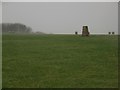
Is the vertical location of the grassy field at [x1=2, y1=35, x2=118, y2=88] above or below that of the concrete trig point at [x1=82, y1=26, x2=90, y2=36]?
below

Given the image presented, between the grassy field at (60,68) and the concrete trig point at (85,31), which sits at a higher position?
→ the concrete trig point at (85,31)

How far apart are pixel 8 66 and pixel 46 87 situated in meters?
3.17

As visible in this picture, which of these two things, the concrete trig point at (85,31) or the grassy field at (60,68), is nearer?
the grassy field at (60,68)

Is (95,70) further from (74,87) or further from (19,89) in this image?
(19,89)

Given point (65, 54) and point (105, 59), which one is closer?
point (105, 59)

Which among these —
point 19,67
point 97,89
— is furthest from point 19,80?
point 97,89

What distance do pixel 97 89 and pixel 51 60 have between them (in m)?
4.25

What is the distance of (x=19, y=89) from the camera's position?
26.7 ft

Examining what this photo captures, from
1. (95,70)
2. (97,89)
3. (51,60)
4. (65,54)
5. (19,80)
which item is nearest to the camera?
(97,89)

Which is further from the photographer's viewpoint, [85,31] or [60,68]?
[85,31]

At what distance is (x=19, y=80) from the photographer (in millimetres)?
9078

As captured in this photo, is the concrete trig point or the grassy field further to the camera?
the concrete trig point

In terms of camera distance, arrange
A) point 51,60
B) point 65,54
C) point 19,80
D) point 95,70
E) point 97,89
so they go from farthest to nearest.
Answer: point 65,54 → point 51,60 → point 95,70 → point 19,80 → point 97,89

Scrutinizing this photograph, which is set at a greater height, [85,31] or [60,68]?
[85,31]
